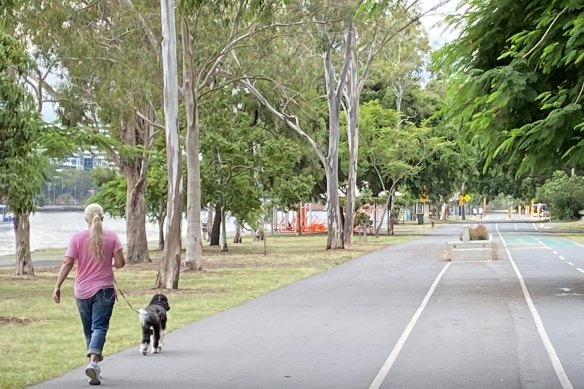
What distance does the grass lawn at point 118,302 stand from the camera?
11424 mm

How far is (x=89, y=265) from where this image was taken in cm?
948

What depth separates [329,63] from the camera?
3994 centimetres

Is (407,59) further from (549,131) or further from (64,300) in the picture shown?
(549,131)

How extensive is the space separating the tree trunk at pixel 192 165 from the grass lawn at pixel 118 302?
771 millimetres

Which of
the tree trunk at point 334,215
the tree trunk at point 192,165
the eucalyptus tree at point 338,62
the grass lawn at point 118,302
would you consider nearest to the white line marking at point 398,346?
the grass lawn at point 118,302

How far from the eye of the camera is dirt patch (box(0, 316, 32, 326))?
15.5 meters

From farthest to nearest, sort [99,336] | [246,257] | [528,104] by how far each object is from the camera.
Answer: [246,257]
[528,104]
[99,336]

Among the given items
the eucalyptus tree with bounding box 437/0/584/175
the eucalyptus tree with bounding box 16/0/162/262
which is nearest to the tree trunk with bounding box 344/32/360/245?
the eucalyptus tree with bounding box 16/0/162/262

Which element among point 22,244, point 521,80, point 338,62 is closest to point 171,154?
point 22,244

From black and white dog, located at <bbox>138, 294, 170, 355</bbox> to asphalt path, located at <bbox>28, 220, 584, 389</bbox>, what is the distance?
0.20 m

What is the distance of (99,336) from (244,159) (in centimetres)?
3287

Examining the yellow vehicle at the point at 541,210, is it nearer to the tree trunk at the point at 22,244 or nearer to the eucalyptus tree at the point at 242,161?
the eucalyptus tree at the point at 242,161

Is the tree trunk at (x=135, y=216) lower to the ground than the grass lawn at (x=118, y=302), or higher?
higher

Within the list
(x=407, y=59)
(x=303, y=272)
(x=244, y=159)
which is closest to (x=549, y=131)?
(x=303, y=272)
